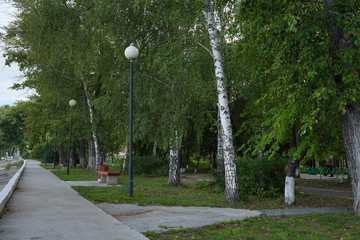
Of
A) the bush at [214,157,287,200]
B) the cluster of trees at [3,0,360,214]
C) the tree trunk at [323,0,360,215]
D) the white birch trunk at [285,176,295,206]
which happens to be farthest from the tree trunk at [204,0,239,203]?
the tree trunk at [323,0,360,215]

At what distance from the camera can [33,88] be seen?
30.6m

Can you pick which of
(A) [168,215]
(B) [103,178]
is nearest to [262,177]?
(A) [168,215]

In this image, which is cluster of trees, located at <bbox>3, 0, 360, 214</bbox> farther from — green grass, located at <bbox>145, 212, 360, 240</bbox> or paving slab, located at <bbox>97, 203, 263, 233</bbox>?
paving slab, located at <bbox>97, 203, 263, 233</bbox>

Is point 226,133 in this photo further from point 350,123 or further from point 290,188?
point 350,123

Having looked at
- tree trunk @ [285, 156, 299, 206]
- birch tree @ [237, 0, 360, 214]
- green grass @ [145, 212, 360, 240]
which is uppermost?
birch tree @ [237, 0, 360, 214]

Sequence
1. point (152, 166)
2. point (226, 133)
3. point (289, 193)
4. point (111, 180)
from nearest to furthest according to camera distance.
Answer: point (289, 193), point (226, 133), point (111, 180), point (152, 166)

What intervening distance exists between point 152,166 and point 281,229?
19698 millimetres

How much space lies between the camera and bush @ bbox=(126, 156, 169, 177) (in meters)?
24.8

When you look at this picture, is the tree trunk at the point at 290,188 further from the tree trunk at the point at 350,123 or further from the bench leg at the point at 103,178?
the bench leg at the point at 103,178

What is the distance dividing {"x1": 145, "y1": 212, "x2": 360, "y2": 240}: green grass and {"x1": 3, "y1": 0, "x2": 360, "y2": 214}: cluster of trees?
39.6 inches

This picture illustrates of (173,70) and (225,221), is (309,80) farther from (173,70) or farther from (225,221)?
(173,70)

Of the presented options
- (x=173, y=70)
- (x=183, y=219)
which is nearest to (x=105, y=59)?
(x=173, y=70)

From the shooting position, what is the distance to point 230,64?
1217 cm

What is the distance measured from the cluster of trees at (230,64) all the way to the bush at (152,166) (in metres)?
7.07
